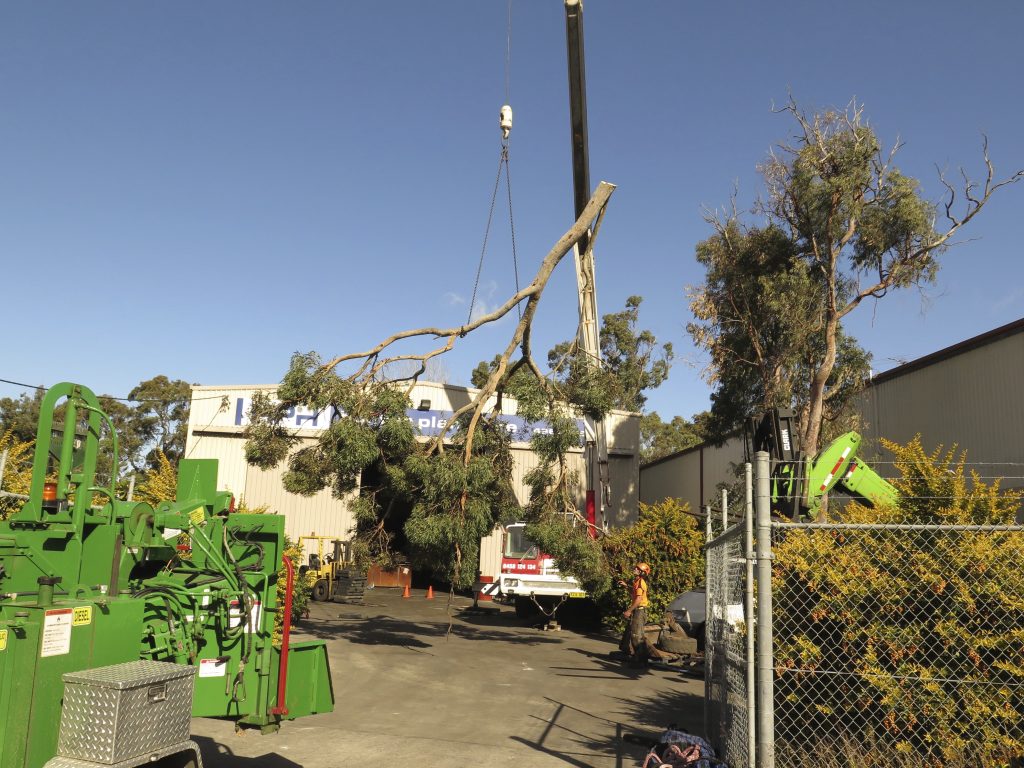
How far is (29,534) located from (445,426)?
10.1 metres

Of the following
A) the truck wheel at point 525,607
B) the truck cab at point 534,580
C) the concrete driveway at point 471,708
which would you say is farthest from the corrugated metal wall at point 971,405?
the truck wheel at point 525,607

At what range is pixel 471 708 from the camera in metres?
9.95

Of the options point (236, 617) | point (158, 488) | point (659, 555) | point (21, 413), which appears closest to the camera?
point (236, 617)

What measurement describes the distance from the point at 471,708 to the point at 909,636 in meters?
5.79

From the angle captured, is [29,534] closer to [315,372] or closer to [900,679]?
[900,679]

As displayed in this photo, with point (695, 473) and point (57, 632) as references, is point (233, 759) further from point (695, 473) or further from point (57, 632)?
point (695, 473)

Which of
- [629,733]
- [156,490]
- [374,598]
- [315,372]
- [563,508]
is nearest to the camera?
[629,733]

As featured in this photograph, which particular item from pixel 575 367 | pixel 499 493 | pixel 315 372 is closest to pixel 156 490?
pixel 315 372

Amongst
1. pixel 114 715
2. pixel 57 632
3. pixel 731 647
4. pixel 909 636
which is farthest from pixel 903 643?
pixel 57 632

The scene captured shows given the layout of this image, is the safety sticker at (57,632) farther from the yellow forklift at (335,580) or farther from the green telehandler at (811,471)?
the yellow forklift at (335,580)

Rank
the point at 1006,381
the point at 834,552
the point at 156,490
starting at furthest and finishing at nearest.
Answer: the point at 156,490 < the point at 1006,381 < the point at 834,552

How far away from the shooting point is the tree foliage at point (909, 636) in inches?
221

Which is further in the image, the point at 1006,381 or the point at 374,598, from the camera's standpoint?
the point at 374,598

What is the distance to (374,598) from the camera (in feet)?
Result: 87.4
